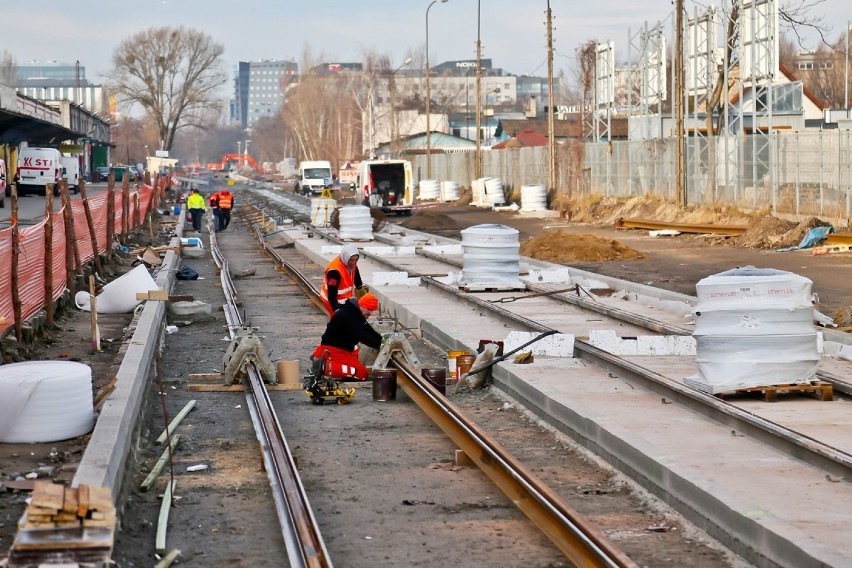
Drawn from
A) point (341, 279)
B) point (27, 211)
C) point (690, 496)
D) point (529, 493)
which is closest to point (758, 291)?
point (690, 496)

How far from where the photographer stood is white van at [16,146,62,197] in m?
61.1

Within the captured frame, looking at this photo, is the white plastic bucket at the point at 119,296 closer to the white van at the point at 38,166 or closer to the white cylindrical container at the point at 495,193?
the white van at the point at 38,166

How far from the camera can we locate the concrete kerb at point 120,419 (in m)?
7.98

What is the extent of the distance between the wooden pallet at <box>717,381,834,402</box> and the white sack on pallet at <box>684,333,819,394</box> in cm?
6

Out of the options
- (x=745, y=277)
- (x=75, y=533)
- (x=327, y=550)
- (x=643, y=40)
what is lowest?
(x=327, y=550)

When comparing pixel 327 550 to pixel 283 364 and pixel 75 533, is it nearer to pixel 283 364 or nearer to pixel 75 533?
pixel 75 533

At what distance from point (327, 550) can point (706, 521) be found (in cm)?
219

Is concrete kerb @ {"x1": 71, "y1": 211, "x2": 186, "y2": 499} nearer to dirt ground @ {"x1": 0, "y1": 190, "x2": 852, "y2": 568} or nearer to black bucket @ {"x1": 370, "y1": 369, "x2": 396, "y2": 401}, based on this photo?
dirt ground @ {"x1": 0, "y1": 190, "x2": 852, "y2": 568}

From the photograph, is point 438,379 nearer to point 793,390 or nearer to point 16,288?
point 793,390

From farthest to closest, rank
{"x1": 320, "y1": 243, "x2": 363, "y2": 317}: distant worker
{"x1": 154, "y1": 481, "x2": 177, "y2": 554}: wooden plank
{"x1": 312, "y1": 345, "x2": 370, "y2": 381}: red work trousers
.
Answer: {"x1": 320, "y1": 243, "x2": 363, "y2": 317}: distant worker
{"x1": 312, "y1": 345, "x2": 370, "y2": 381}: red work trousers
{"x1": 154, "y1": 481, "x2": 177, "y2": 554}: wooden plank

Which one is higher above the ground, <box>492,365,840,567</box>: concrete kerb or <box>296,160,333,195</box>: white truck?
<box>296,160,333,195</box>: white truck

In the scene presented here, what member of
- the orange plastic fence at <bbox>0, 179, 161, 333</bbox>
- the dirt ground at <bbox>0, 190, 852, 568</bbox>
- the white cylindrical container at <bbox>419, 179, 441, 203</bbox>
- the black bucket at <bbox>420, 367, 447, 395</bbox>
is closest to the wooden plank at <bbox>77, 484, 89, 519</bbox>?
the dirt ground at <bbox>0, 190, 852, 568</bbox>

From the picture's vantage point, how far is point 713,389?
11.4 m

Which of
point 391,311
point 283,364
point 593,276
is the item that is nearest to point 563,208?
point 593,276
